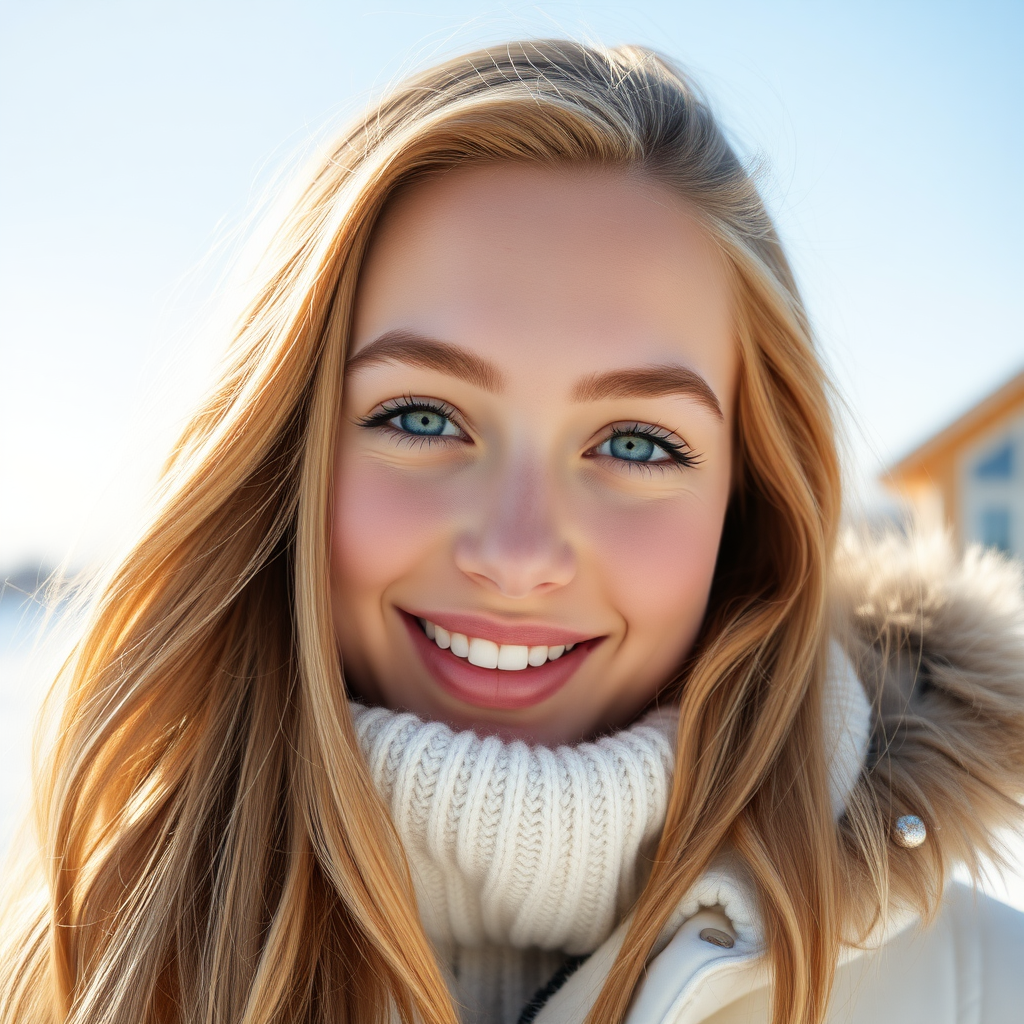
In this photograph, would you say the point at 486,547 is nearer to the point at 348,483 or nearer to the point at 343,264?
the point at 348,483

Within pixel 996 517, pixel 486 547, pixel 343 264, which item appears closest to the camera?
pixel 486 547

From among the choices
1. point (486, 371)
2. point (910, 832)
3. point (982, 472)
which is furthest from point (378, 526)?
point (982, 472)

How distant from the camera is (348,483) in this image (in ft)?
4.65

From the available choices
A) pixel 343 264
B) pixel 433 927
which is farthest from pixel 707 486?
pixel 433 927

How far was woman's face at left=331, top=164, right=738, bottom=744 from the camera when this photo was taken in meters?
1.32

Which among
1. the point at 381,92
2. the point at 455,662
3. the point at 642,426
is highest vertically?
the point at 381,92

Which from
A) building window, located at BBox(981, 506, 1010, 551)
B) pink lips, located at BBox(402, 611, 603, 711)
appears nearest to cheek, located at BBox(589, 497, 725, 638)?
pink lips, located at BBox(402, 611, 603, 711)

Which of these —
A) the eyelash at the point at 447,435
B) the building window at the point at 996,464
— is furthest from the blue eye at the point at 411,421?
the building window at the point at 996,464

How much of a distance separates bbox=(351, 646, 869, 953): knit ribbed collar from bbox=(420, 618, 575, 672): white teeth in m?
0.12

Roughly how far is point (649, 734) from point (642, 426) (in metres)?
0.50

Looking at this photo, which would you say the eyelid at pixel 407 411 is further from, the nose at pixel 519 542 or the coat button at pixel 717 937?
the coat button at pixel 717 937

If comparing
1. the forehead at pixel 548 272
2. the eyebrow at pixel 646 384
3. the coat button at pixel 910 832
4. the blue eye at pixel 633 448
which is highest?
the forehead at pixel 548 272

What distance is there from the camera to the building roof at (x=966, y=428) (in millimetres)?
8273

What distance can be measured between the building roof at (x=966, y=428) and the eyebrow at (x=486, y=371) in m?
7.49
